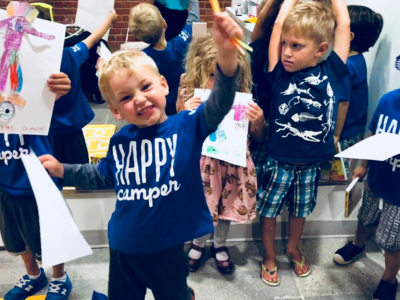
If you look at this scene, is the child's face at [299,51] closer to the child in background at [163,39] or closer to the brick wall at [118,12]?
the brick wall at [118,12]

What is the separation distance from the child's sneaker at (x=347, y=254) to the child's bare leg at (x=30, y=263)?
1.20 metres

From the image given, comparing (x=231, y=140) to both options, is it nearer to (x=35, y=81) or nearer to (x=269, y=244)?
(x=269, y=244)

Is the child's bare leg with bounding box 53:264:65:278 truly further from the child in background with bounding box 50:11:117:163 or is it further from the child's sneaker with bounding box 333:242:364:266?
the child's sneaker with bounding box 333:242:364:266

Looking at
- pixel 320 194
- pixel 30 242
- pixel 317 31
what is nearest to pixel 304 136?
pixel 317 31

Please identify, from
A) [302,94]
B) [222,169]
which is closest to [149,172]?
[222,169]

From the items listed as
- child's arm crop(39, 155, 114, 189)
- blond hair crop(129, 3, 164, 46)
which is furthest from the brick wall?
child's arm crop(39, 155, 114, 189)

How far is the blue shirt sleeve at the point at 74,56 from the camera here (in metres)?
1.32

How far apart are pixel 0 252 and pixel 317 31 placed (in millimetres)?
1556

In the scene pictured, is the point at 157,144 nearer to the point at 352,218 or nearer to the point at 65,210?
the point at 65,210

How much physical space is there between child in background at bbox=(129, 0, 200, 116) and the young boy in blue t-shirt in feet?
2.62

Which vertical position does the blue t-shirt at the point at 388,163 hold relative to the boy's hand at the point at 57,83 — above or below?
below

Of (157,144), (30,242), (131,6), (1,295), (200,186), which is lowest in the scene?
(1,295)

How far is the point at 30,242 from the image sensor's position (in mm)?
1320

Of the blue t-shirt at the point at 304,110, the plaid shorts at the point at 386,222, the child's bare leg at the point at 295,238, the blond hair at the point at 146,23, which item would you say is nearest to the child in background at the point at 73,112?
the blond hair at the point at 146,23
